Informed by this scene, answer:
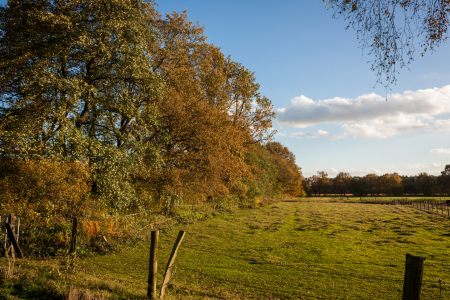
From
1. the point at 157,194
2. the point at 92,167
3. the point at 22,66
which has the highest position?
the point at 22,66

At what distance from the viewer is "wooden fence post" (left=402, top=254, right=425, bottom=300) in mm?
4238

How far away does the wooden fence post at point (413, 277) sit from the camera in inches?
167

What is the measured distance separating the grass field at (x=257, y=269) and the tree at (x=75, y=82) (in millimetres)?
5686

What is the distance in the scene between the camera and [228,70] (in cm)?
3231

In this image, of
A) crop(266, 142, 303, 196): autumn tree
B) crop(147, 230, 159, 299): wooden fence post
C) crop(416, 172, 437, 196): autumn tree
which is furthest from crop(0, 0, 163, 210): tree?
crop(416, 172, 437, 196): autumn tree

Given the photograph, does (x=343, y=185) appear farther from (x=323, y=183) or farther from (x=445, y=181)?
(x=445, y=181)

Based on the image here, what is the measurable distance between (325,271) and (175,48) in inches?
792

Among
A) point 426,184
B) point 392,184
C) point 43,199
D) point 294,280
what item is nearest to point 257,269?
point 294,280

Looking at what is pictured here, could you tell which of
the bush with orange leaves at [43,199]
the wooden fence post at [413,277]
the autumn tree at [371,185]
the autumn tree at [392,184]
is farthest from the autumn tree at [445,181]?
the bush with orange leaves at [43,199]

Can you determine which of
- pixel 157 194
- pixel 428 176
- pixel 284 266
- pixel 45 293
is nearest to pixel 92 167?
pixel 157 194

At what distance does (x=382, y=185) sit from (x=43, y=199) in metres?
130

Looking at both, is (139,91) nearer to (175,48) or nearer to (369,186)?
(175,48)

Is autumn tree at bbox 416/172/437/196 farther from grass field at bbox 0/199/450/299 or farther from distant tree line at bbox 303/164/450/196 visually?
grass field at bbox 0/199/450/299

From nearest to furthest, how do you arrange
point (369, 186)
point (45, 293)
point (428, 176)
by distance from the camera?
1. point (45, 293)
2. point (428, 176)
3. point (369, 186)
